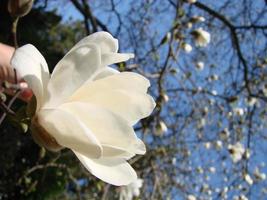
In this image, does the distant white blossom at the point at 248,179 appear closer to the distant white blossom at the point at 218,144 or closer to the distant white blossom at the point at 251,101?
the distant white blossom at the point at 218,144

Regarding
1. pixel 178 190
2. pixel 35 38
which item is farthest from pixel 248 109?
pixel 35 38

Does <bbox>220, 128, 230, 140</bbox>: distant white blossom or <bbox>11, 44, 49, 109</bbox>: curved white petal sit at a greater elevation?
<bbox>11, 44, 49, 109</bbox>: curved white petal

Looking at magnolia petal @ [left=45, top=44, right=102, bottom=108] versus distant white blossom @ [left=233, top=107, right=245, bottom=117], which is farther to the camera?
distant white blossom @ [left=233, top=107, right=245, bottom=117]

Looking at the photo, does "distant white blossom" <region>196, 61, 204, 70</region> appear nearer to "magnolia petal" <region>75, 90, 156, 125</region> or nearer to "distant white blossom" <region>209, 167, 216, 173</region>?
"distant white blossom" <region>209, 167, 216, 173</region>

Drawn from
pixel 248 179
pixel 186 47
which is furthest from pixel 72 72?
pixel 248 179

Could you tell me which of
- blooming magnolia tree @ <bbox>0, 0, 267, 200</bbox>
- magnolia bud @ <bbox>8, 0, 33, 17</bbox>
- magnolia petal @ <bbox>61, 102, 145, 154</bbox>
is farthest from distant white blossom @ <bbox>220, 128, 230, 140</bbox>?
magnolia petal @ <bbox>61, 102, 145, 154</bbox>

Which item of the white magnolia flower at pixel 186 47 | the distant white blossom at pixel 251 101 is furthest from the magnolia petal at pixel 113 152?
the distant white blossom at pixel 251 101
